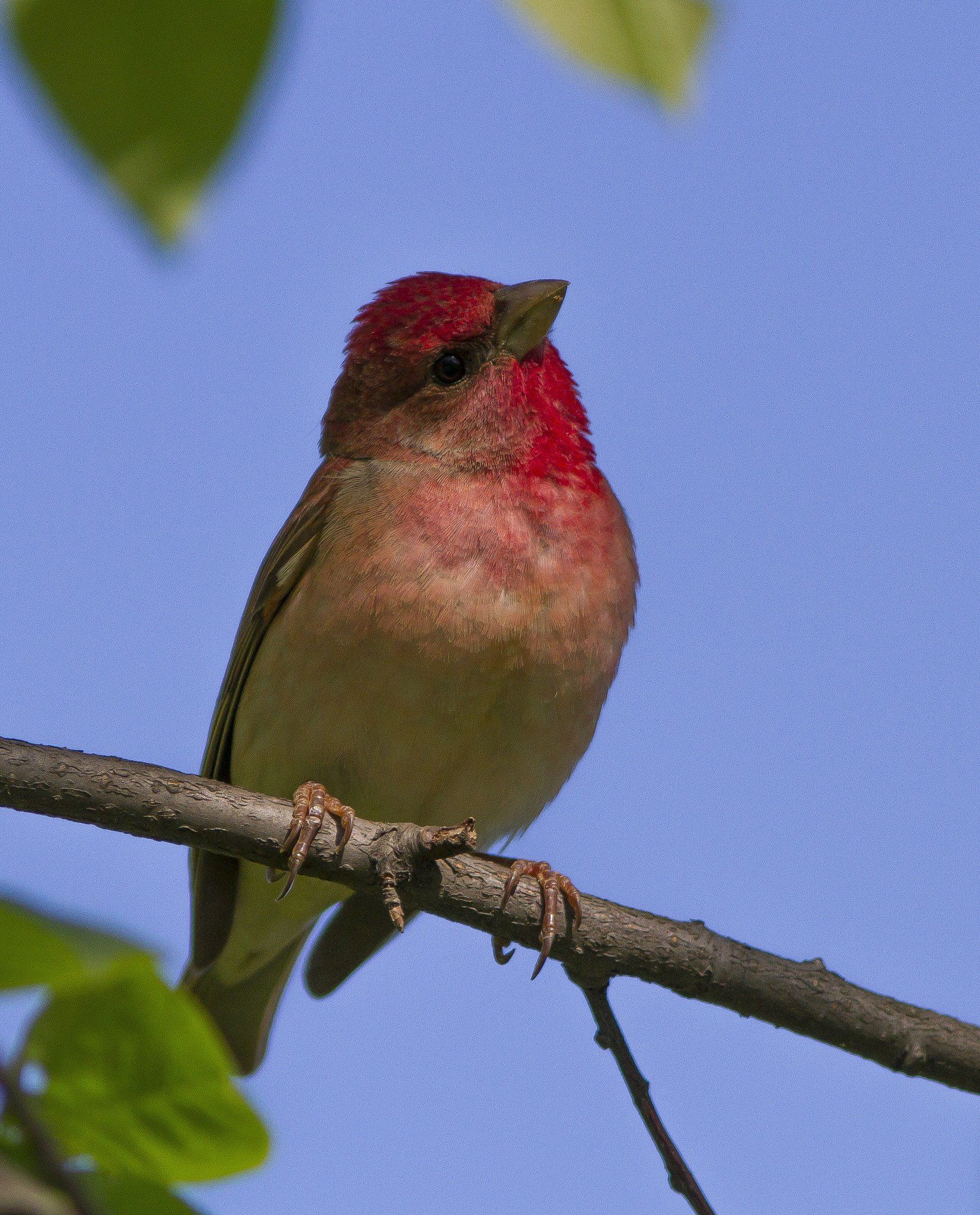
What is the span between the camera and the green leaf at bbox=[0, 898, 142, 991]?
4.34ft

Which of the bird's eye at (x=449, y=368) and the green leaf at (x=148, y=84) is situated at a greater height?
the bird's eye at (x=449, y=368)

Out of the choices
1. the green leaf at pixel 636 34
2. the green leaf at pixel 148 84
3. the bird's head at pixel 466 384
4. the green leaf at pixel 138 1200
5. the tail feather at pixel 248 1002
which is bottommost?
the tail feather at pixel 248 1002

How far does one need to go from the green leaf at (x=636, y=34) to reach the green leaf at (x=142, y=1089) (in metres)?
1.17

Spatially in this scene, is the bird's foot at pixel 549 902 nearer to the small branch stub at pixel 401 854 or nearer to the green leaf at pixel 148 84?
the small branch stub at pixel 401 854

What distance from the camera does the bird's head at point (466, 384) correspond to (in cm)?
682

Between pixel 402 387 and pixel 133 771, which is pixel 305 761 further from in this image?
pixel 402 387

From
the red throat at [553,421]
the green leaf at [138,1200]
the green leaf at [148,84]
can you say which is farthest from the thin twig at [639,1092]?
the green leaf at [148,84]

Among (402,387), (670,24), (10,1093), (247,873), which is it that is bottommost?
(247,873)

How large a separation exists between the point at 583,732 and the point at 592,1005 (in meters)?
1.53

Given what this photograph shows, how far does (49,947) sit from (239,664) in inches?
220

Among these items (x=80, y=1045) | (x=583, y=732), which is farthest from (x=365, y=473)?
(x=80, y=1045)

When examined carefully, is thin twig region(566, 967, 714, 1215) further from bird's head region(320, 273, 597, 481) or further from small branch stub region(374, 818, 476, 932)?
bird's head region(320, 273, 597, 481)

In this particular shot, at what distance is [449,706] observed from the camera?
5.88 m

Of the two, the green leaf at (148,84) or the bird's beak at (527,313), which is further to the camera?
the bird's beak at (527,313)
